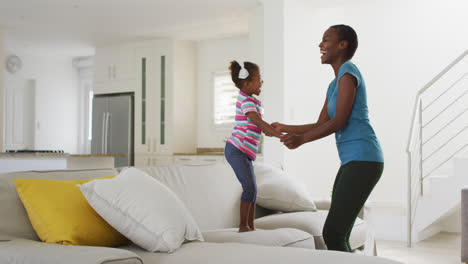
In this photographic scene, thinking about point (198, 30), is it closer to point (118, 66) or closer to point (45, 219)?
point (118, 66)

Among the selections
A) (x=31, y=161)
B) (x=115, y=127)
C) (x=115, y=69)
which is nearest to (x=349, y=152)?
(x=31, y=161)

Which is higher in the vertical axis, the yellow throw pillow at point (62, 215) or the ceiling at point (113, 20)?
the ceiling at point (113, 20)

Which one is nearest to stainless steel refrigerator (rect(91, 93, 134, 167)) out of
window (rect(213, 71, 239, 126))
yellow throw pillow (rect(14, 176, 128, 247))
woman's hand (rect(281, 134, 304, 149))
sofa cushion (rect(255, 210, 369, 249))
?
window (rect(213, 71, 239, 126))

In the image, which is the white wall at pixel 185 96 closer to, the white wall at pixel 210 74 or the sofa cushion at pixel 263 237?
the white wall at pixel 210 74

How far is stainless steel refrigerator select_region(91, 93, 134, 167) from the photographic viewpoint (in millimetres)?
7363

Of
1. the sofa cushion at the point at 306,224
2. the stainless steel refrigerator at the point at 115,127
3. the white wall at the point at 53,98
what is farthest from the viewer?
the white wall at the point at 53,98

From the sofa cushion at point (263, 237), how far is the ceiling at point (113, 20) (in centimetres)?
371

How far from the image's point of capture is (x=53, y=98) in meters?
8.62

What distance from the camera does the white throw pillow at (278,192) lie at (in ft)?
9.24

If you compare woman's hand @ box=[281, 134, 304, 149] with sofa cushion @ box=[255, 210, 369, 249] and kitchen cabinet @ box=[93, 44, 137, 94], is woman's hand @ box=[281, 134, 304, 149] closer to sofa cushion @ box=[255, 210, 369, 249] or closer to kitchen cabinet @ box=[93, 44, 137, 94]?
sofa cushion @ box=[255, 210, 369, 249]

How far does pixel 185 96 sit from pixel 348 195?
18.7 feet

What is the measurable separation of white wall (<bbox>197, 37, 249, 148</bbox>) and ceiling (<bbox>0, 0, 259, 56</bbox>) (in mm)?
174

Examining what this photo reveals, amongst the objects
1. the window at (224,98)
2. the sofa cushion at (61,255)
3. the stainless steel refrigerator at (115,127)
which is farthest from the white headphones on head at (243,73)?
the stainless steel refrigerator at (115,127)

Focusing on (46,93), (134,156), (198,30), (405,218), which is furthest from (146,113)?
(405,218)
